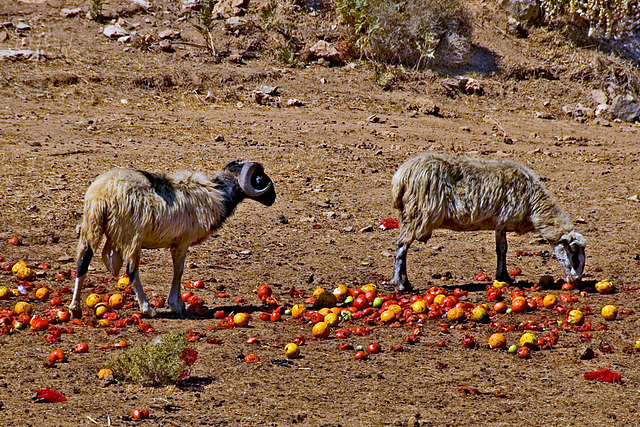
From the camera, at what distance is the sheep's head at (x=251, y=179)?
27.6ft

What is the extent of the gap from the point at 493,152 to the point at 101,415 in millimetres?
10547

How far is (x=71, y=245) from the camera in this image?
10.1 m

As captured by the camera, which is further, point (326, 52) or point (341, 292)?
point (326, 52)

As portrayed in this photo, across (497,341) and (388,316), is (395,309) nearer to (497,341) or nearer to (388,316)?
(388,316)

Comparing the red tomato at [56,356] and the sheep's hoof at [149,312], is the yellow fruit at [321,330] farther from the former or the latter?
the red tomato at [56,356]

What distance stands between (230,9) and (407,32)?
4.20 m

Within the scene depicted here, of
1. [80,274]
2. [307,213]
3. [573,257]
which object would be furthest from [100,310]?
[573,257]

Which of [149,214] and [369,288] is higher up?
[149,214]

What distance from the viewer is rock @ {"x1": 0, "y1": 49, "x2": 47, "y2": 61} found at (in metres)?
16.1

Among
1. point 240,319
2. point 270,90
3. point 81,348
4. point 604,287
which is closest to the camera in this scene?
point 81,348

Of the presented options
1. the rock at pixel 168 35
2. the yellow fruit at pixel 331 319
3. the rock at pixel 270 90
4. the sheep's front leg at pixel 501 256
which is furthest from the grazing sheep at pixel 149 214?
the rock at pixel 168 35

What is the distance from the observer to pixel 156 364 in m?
5.93

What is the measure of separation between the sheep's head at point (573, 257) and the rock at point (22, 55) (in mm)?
11693

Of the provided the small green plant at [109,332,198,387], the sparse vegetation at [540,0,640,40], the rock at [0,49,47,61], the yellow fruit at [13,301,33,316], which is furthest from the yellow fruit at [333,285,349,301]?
the sparse vegetation at [540,0,640,40]
